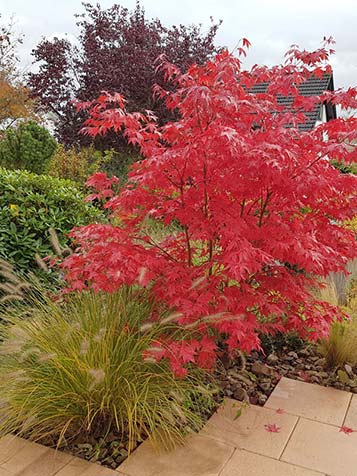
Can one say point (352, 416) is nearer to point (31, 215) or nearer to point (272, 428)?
point (272, 428)

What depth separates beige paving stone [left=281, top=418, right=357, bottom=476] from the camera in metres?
2.70

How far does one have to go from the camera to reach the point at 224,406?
328 centimetres

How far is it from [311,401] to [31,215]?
9.39 feet

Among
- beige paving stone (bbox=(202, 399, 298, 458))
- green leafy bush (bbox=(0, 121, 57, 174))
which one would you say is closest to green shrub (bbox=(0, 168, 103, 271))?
beige paving stone (bbox=(202, 399, 298, 458))

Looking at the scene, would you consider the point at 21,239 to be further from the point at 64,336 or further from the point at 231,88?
the point at 231,88

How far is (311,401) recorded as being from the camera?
3420 millimetres

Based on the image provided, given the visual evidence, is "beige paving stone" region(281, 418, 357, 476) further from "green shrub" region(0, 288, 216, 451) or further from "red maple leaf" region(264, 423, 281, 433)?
"green shrub" region(0, 288, 216, 451)

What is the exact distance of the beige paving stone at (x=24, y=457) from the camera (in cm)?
267

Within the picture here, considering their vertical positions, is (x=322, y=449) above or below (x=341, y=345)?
below

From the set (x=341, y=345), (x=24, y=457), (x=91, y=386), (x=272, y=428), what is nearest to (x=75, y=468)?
(x=24, y=457)

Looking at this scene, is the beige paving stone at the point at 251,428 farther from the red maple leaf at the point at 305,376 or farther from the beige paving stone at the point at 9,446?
the beige paving stone at the point at 9,446

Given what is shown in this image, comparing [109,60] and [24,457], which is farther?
[109,60]

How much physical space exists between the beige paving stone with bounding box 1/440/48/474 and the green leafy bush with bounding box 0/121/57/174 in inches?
256

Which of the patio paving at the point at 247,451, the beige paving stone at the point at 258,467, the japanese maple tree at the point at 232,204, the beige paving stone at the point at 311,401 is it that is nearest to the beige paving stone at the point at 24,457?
the patio paving at the point at 247,451
